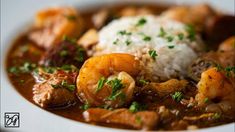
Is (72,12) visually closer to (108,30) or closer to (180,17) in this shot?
(108,30)

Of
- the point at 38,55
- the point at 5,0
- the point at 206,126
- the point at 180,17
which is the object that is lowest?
the point at 206,126

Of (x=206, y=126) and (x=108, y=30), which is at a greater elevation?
(x=108, y=30)

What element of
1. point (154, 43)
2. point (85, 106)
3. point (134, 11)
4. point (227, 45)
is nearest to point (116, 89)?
point (85, 106)

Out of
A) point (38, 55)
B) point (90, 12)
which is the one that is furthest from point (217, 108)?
point (90, 12)

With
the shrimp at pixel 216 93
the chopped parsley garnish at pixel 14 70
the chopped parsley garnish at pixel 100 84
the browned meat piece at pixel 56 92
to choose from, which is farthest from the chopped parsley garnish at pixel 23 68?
the shrimp at pixel 216 93

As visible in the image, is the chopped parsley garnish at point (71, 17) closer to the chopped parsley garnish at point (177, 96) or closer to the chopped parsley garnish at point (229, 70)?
the chopped parsley garnish at point (177, 96)

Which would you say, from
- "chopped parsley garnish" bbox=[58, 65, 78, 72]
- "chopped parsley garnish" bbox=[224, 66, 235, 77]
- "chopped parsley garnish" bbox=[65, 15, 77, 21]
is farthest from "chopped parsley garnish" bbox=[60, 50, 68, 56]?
"chopped parsley garnish" bbox=[224, 66, 235, 77]

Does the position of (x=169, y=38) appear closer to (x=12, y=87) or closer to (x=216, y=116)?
(x=216, y=116)
